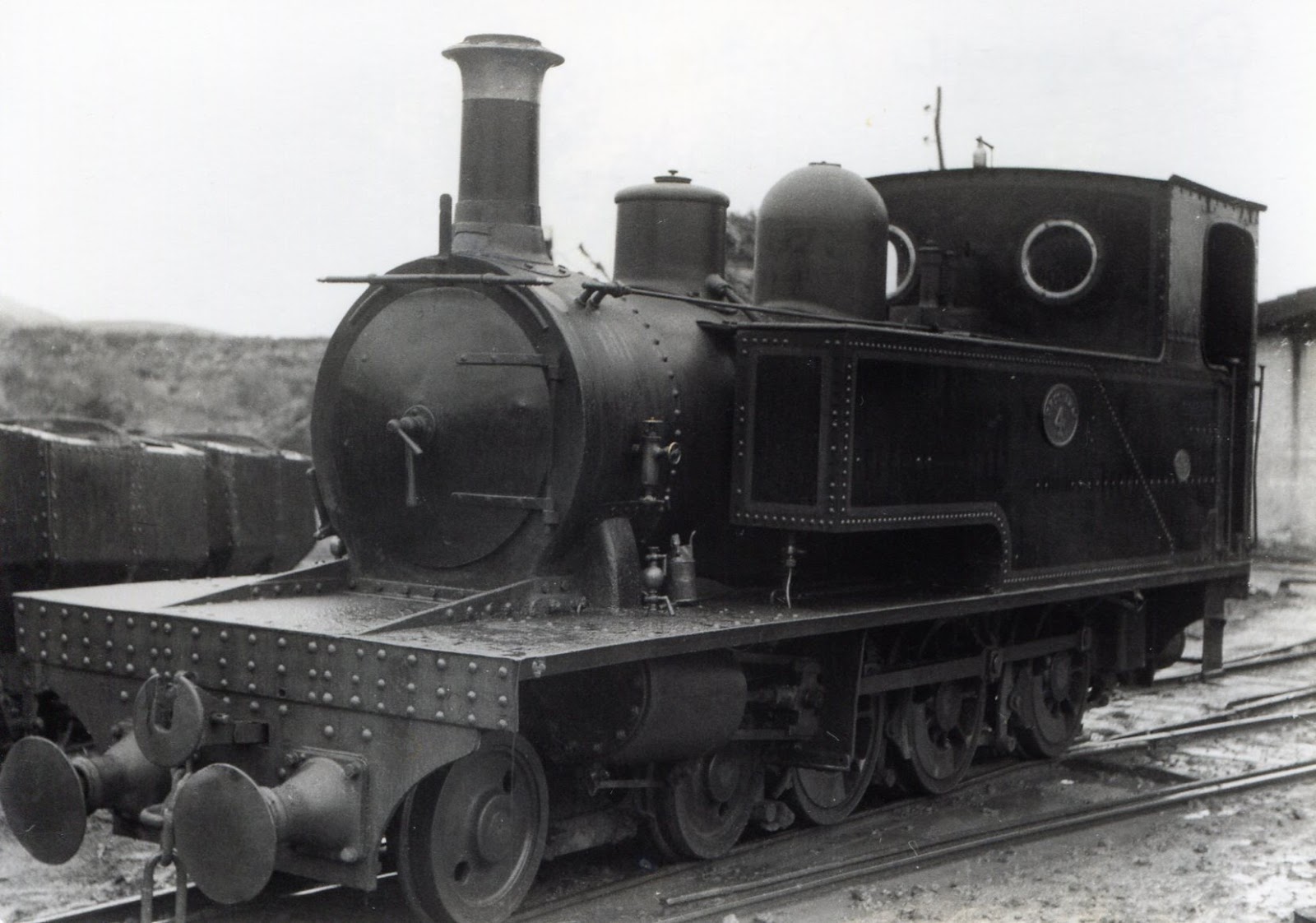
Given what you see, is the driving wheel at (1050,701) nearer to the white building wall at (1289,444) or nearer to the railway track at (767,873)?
the railway track at (767,873)

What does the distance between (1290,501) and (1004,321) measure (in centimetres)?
1194

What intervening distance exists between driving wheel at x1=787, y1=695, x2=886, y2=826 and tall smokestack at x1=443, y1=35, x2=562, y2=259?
2.63m

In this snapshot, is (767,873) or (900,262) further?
(900,262)

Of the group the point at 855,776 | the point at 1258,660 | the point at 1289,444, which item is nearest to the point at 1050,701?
the point at 855,776

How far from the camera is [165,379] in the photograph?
19.2 meters

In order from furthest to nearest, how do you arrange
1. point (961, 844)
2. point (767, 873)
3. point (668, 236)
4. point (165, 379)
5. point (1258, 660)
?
1. point (165, 379)
2. point (1258, 660)
3. point (668, 236)
4. point (961, 844)
5. point (767, 873)

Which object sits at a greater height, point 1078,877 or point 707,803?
point 707,803

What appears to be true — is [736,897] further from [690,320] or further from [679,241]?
[679,241]

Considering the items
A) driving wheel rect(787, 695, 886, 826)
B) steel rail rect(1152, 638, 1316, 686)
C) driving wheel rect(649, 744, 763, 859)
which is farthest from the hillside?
driving wheel rect(649, 744, 763, 859)

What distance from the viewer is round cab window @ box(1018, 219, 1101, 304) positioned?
8.34 m

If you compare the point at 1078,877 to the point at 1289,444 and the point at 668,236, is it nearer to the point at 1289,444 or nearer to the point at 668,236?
the point at 668,236

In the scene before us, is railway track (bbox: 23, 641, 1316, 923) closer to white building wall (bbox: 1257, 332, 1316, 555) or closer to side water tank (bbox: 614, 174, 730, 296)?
side water tank (bbox: 614, 174, 730, 296)

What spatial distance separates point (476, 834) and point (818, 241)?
323 centimetres

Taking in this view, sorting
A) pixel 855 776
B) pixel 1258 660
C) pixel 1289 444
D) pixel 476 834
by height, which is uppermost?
pixel 1289 444
